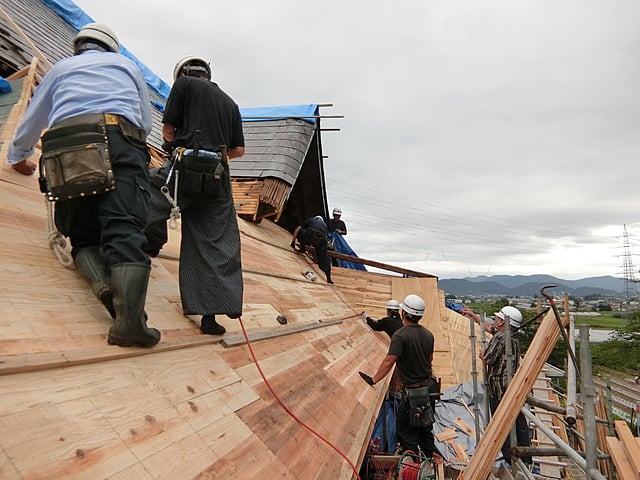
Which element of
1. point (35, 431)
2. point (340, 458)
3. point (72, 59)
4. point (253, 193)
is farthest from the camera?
point (253, 193)

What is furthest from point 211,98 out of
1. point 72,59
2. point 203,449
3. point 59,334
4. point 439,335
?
point 439,335

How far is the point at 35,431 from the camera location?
97 centimetres

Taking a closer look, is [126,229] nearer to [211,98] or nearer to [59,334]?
[59,334]

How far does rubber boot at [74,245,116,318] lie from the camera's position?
5.27ft

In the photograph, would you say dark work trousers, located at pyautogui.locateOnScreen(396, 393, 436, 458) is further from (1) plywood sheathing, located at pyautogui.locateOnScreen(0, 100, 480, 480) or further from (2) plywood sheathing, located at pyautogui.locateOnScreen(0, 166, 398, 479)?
(2) plywood sheathing, located at pyautogui.locateOnScreen(0, 166, 398, 479)

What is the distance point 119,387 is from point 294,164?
6413 mm

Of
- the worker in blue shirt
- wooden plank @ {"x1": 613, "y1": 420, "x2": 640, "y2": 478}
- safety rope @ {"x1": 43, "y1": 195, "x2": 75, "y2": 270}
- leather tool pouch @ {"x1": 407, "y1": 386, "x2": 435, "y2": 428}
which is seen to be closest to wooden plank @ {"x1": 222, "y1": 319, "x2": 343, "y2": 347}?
the worker in blue shirt

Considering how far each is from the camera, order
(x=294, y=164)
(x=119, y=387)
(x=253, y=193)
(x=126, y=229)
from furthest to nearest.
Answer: (x=294, y=164)
(x=253, y=193)
(x=126, y=229)
(x=119, y=387)

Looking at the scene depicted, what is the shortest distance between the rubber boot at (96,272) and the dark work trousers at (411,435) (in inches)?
141

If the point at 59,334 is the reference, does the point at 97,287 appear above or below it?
above

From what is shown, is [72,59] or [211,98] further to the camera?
[211,98]

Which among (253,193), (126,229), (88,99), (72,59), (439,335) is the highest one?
(253,193)

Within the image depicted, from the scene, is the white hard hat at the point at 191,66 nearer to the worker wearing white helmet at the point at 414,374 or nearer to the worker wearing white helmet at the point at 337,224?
the worker wearing white helmet at the point at 414,374

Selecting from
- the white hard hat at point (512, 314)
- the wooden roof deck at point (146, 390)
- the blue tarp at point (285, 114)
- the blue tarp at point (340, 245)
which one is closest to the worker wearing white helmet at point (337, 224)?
the blue tarp at point (340, 245)
